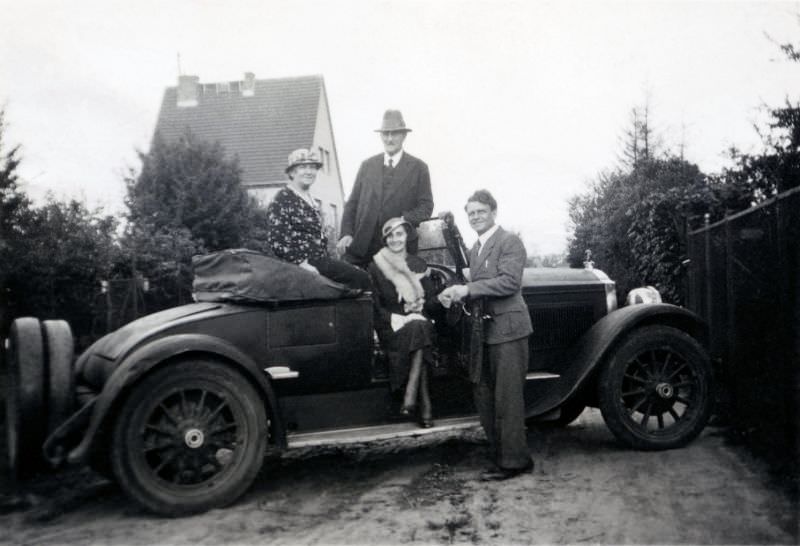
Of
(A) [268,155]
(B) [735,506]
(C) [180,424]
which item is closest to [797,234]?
(B) [735,506]

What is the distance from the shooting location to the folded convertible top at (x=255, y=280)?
448 cm

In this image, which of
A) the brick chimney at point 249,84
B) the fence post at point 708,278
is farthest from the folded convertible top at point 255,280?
the brick chimney at point 249,84

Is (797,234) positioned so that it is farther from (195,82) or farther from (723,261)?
(195,82)

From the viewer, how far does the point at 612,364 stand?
5.16 metres

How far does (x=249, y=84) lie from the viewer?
29906 millimetres

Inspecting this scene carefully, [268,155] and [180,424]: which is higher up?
[268,155]

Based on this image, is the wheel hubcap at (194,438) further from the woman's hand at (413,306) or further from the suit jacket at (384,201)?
the suit jacket at (384,201)

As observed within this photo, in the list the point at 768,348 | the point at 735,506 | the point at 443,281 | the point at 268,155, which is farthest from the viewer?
the point at 268,155

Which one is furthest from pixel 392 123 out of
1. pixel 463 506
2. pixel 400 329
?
pixel 463 506

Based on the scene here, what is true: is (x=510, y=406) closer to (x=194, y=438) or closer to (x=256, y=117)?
(x=194, y=438)

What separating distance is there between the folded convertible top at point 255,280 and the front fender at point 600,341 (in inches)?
65.4

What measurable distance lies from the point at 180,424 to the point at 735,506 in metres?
2.93

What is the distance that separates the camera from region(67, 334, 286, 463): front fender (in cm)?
383

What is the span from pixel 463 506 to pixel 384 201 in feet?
8.54
